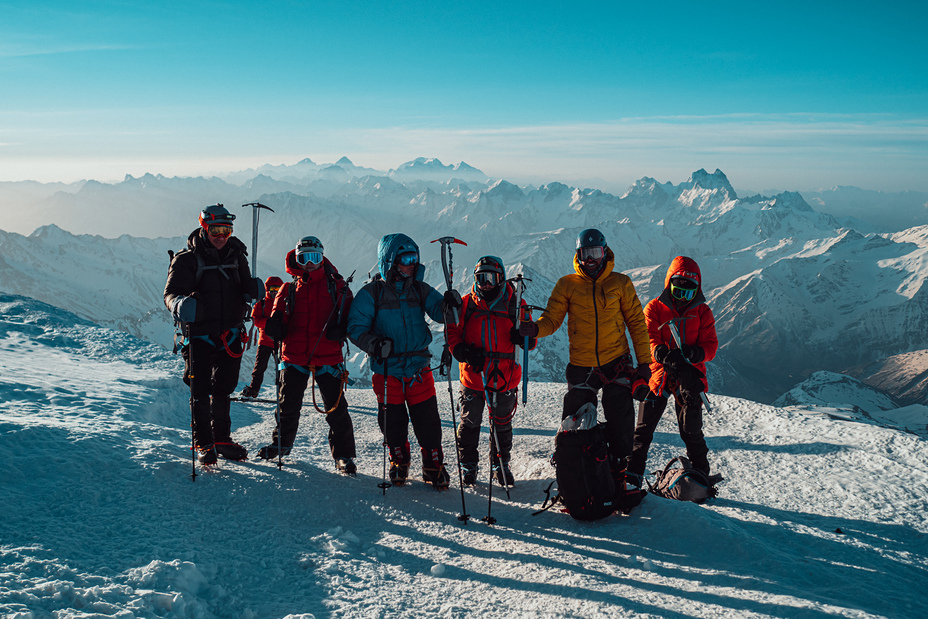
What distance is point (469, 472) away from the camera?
705 centimetres

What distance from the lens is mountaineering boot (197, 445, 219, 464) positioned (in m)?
6.78

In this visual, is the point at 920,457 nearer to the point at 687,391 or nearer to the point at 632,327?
the point at 687,391

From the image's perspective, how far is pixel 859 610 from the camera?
13.3 feet

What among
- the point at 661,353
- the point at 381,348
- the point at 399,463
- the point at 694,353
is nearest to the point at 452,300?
the point at 381,348

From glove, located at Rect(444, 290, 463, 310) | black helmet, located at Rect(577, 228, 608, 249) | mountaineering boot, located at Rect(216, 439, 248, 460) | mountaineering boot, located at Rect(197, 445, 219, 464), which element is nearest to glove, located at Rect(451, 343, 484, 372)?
glove, located at Rect(444, 290, 463, 310)

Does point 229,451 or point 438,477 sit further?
point 229,451

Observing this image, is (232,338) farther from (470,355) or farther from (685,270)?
(685,270)

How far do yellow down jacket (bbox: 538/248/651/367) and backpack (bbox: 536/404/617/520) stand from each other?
970mm

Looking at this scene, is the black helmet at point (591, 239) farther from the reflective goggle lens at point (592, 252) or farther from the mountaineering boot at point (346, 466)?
the mountaineering boot at point (346, 466)

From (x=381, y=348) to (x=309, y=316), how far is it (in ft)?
4.48

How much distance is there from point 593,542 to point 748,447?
256 inches

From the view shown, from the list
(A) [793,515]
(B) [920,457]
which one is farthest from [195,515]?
(B) [920,457]

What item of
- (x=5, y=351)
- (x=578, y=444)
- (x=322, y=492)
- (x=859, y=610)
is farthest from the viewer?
(x=5, y=351)

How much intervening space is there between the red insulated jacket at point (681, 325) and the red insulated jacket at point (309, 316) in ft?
14.5
